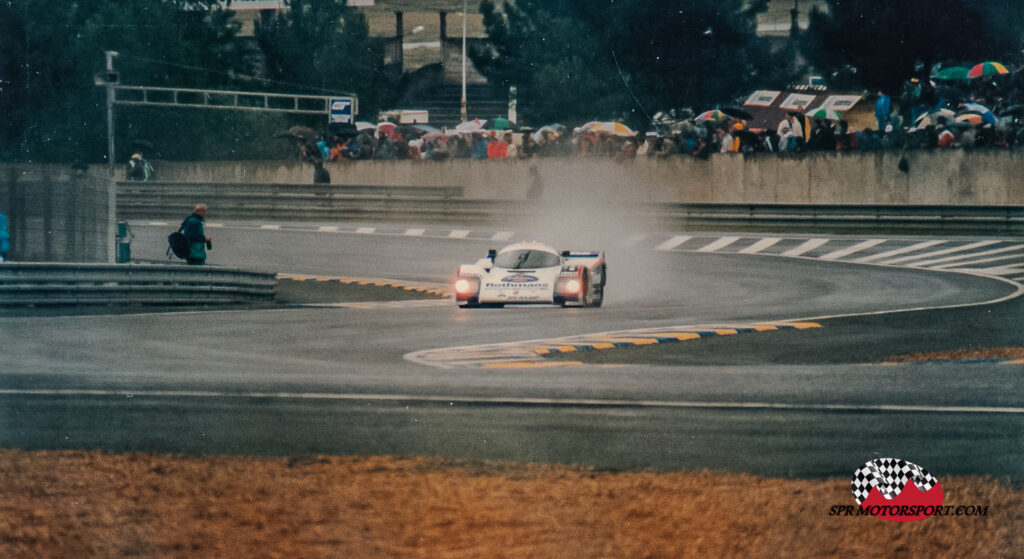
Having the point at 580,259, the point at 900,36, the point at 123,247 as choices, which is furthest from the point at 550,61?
the point at 580,259

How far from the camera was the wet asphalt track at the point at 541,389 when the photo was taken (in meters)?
9.94

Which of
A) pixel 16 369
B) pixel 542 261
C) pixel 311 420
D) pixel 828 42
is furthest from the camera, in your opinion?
pixel 828 42

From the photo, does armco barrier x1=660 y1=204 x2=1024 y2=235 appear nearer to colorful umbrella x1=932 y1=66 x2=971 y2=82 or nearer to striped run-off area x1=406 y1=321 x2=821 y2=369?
colorful umbrella x1=932 y1=66 x2=971 y2=82

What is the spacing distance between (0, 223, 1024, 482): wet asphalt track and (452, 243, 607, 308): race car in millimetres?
308

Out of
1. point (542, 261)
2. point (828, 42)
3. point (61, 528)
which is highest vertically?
point (828, 42)

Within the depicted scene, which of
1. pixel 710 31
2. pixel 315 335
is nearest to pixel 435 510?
pixel 315 335

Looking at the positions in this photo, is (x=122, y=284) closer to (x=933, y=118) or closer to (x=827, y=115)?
(x=933, y=118)

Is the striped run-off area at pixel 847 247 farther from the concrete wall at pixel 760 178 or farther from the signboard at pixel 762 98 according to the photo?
the signboard at pixel 762 98

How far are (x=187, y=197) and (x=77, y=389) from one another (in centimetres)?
2881

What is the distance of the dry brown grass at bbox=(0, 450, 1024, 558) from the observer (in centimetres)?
739

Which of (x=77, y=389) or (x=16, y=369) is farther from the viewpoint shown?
(x=16, y=369)

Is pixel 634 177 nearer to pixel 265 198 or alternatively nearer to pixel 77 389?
pixel 265 198

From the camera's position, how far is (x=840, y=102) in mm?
46438

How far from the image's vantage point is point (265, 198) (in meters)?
40.2
